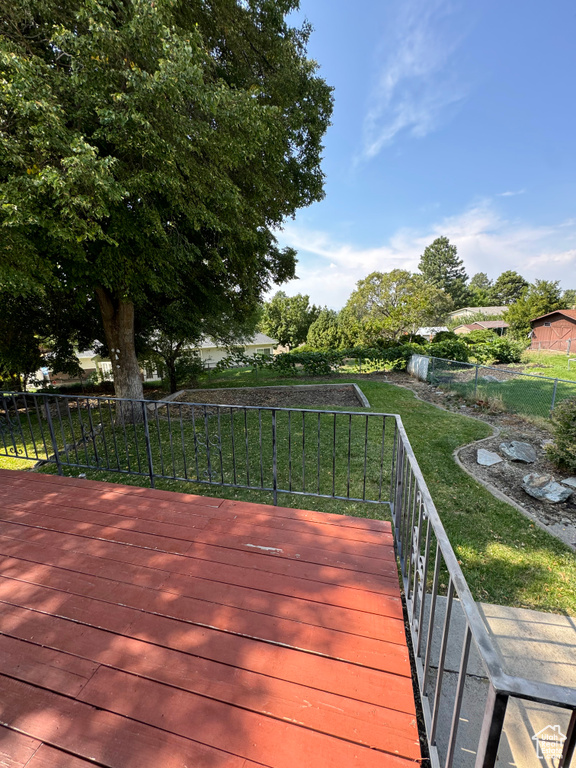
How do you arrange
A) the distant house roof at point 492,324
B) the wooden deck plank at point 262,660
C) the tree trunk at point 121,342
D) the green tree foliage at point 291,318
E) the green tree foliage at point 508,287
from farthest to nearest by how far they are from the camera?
the green tree foliage at point 508,287, the distant house roof at point 492,324, the green tree foliage at point 291,318, the tree trunk at point 121,342, the wooden deck plank at point 262,660

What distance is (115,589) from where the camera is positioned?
182 cm

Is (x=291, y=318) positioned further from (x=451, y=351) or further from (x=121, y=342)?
(x=121, y=342)

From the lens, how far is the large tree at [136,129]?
346 cm

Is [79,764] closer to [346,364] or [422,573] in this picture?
[422,573]

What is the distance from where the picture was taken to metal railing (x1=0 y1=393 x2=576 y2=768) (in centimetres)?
76

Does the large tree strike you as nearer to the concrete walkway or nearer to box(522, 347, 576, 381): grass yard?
the concrete walkway

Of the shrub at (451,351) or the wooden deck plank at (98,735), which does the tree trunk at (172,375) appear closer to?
the wooden deck plank at (98,735)

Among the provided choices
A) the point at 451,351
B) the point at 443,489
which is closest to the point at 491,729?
the point at 443,489

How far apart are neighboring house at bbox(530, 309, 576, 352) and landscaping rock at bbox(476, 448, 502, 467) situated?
2251 centimetres

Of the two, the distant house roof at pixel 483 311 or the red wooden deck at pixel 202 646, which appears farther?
the distant house roof at pixel 483 311

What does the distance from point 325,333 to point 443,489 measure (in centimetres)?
2131

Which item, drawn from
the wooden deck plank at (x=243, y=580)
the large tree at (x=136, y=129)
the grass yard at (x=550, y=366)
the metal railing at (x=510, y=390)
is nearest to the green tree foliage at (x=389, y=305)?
the grass yard at (x=550, y=366)

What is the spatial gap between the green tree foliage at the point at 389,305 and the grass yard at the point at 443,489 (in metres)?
11.1

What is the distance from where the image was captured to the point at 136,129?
3.83 metres
